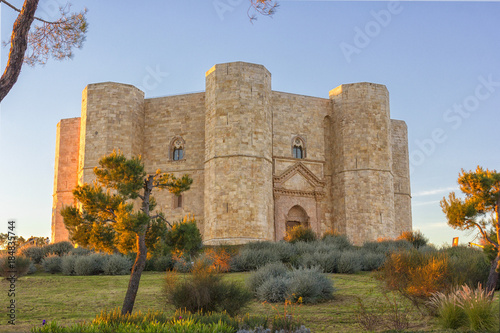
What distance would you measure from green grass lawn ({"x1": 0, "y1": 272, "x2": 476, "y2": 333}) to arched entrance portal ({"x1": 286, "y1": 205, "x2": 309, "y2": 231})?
12693mm

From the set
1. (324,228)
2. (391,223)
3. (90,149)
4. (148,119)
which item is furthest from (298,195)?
(90,149)

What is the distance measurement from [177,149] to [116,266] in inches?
488

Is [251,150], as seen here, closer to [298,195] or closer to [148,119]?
[298,195]

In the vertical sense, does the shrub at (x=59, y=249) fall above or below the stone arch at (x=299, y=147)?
below

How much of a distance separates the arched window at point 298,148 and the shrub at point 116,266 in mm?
13518

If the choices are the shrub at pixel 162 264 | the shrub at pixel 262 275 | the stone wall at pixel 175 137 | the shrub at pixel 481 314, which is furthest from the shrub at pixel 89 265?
the shrub at pixel 481 314

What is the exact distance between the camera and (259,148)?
26.8 metres

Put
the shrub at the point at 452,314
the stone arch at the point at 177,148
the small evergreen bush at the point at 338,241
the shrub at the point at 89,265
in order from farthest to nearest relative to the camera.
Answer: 1. the stone arch at the point at 177,148
2. the small evergreen bush at the point at 338,241
3. the shrub at the point at 89,265
4. the shrub at the point at 452,314

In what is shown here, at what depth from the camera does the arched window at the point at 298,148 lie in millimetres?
29406

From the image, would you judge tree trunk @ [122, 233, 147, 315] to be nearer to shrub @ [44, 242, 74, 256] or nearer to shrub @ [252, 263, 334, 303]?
shrub @ [252, 263, 334, 303]

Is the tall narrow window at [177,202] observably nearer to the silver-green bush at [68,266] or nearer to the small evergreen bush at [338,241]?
the small evergreen bush at [338,241]

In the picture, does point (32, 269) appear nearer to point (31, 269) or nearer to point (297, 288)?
point (31, 269)

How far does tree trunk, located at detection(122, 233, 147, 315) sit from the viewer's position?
9828mm

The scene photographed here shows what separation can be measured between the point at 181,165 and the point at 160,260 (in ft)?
35.1
